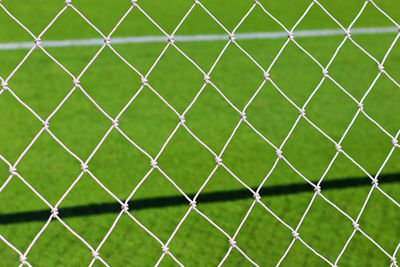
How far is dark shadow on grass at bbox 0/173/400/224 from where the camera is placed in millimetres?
2162

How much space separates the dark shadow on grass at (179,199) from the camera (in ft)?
7.09

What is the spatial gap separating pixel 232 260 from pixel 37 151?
3.68 feet

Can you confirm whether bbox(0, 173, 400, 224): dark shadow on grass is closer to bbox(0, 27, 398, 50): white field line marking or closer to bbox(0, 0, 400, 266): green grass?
bbox(0, 0, 400, 266): green grass

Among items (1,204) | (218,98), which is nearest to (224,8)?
(218,98)

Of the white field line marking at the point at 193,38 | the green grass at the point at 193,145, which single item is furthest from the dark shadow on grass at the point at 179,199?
the white field line marking at the point at 193,38

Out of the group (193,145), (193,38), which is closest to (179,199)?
(193,145)

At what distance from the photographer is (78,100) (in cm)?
317

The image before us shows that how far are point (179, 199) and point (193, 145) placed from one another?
48 centimetres

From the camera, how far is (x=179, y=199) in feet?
7.60

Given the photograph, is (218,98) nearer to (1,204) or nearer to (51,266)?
(1,204)

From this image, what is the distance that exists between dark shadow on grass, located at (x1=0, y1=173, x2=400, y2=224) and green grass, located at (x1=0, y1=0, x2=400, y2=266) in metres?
0.03

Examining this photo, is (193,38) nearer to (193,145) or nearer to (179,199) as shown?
(193,145)

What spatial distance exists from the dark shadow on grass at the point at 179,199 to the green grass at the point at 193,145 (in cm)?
3

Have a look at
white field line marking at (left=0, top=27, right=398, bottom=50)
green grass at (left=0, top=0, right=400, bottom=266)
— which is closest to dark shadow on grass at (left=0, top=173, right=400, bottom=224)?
green grass at (left=0, top=0, right=400, bottom=266)
